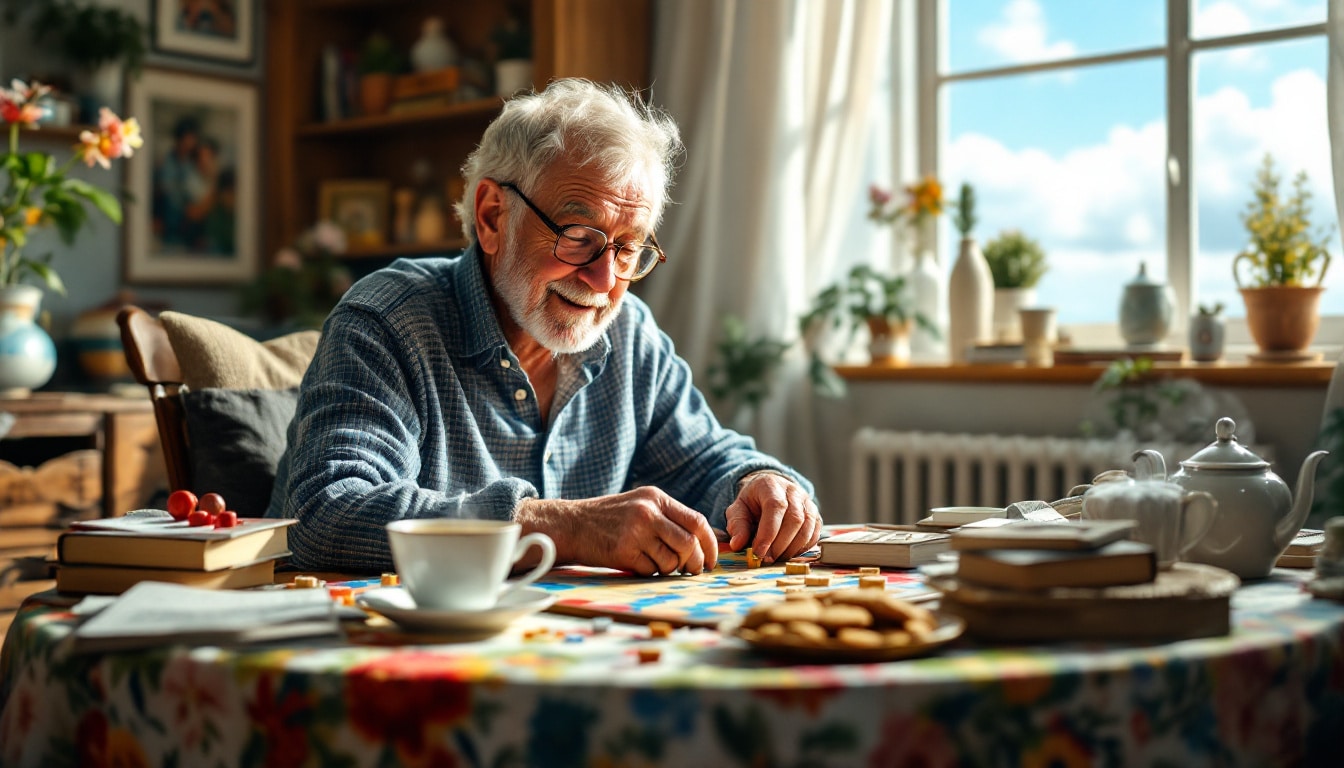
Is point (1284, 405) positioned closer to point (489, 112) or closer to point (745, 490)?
point (745, 490)

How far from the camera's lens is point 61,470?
3115 mm

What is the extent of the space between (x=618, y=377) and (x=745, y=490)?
0.41 metres

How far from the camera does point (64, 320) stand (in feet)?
12.8

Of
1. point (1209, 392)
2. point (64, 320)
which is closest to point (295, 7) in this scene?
point (64, 320)

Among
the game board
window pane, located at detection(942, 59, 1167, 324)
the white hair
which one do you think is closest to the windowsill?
window pane, located at detection(942, 59, 1167, 324)

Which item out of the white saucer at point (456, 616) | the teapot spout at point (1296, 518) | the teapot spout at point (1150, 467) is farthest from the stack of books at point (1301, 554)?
the white saucer at point (456, 616)

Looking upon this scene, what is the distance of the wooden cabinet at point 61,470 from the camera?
302 centimetres

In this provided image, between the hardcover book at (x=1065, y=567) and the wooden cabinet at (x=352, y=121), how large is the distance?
120 inches

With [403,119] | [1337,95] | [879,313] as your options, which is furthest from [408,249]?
[1337,95]

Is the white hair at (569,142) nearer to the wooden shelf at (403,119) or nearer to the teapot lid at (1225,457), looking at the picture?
the teapot lid at (1225,457)

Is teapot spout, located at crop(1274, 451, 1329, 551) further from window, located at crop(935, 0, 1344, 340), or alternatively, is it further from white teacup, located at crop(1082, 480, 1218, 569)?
window, located at crop(935, 0, 1344, 340)

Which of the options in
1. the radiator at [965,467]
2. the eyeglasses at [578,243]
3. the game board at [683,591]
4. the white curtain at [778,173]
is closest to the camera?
the game board at [683,591]

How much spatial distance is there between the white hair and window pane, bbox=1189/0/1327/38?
194cm

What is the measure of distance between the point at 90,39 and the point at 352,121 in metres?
0.81
